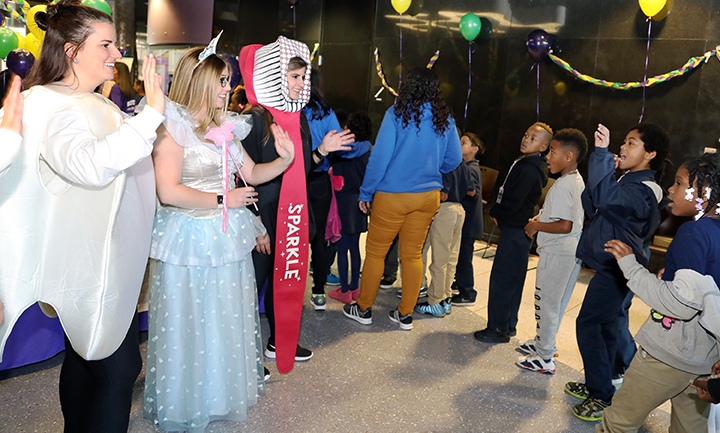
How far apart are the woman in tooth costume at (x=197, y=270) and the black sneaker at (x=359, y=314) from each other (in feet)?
4.49

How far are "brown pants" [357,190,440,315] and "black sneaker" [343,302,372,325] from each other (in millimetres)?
33

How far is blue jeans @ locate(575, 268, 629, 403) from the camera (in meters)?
2.55

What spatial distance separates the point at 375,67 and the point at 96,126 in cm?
648

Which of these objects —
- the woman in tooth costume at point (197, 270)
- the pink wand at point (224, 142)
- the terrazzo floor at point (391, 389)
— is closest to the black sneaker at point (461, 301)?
the terrazzo floor at point (391, 389)

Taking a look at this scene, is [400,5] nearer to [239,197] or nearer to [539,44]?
[539,44]

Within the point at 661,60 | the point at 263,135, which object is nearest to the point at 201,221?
the point at 263,135

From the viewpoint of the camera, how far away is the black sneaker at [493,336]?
Result: 3.44m

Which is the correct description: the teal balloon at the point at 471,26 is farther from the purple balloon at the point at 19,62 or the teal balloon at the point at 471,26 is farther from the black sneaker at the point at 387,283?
the purple balloon at the point at 19,62

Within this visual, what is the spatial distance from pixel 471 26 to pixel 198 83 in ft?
15.3

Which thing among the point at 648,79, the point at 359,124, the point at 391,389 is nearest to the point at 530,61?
the point at 648,79

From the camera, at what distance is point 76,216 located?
1.57 metres

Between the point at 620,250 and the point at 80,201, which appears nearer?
the point at 80,201

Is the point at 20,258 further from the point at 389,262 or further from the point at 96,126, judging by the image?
the point at 389,262

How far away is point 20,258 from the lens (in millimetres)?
1526
